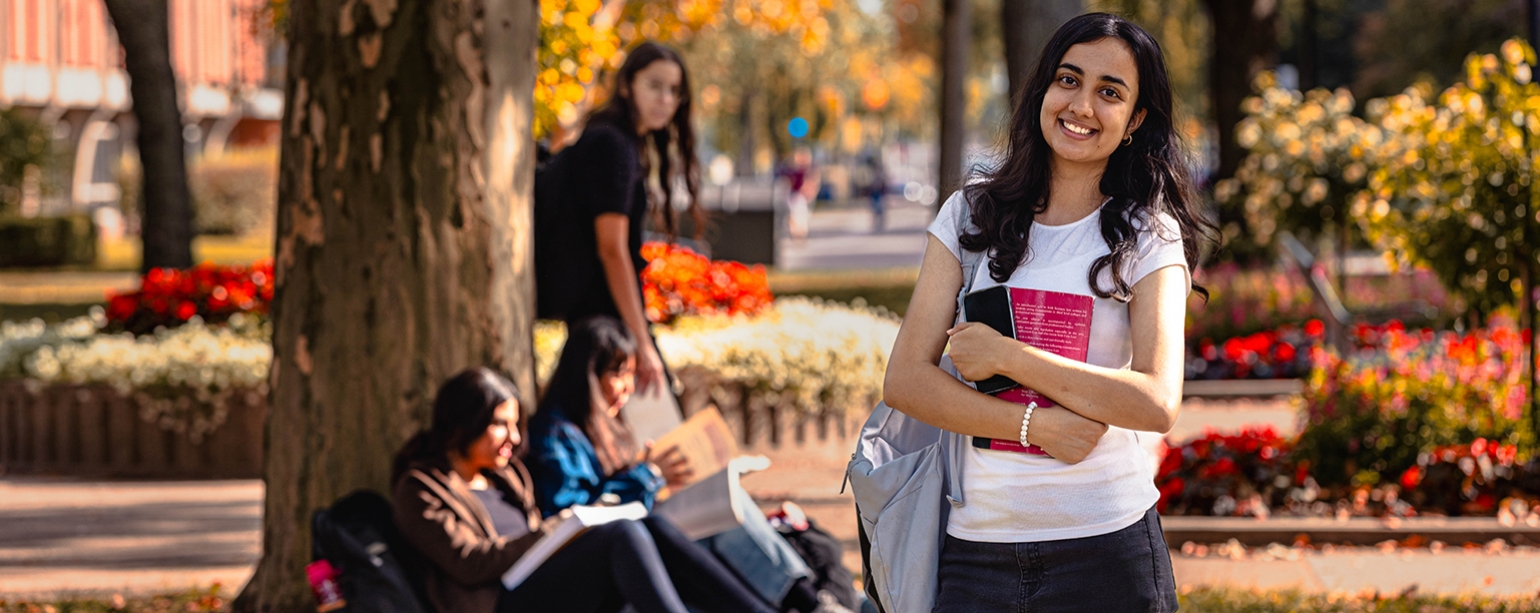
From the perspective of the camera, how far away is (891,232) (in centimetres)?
3550

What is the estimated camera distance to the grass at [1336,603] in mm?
5078

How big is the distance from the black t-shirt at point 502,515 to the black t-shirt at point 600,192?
3.08ft

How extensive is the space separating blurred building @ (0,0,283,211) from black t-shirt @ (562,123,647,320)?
25.2 meters

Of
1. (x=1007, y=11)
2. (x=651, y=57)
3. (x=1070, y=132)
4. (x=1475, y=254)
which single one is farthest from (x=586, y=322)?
(x=1007, y=11)

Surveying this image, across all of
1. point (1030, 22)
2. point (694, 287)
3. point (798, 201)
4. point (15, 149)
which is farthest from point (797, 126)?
point (1030, 22)

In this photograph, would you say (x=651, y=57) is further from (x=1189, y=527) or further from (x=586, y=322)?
(x=1189, y=527)

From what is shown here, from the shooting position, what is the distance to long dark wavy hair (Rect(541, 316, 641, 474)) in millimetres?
4383

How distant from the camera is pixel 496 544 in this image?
3.91 m

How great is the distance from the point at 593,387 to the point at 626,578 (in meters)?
0.66

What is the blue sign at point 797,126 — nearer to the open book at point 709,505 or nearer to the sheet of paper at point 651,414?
the sheet of paper at point 651,414

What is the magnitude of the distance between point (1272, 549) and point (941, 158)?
11.0 m

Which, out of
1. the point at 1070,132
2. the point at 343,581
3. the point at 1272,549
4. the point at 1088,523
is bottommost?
the point at 1272,549

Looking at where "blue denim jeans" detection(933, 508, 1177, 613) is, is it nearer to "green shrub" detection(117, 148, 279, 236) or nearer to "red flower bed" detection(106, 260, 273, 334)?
"red flower bed" detection(106, 260, 273, 334)

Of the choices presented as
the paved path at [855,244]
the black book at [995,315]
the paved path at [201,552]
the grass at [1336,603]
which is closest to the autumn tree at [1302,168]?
the paved path at [855,244]
